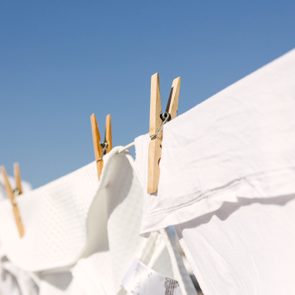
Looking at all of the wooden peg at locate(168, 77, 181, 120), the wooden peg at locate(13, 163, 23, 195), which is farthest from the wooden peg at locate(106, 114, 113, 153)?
the wooden peg at locate(13, 163, 23, 195)

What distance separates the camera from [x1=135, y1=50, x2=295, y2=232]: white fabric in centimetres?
59

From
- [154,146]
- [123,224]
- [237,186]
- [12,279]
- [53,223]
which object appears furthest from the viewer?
[12,279]

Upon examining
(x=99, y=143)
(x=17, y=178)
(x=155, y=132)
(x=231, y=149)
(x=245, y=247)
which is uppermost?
(x=17, y=178)

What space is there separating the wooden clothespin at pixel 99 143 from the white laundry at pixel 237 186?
0.75ft

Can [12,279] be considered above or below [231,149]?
above

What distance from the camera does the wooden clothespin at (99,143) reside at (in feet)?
3.26

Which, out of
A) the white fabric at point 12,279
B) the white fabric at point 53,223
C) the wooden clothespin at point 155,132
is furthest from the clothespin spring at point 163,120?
the white fabric at point 12,279

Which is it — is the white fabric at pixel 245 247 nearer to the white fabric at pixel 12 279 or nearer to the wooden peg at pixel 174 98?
the wooden peg at pixel 174 98

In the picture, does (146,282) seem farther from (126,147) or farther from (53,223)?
(53,223)

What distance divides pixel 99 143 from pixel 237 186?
43 centimetres

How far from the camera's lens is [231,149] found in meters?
0.65

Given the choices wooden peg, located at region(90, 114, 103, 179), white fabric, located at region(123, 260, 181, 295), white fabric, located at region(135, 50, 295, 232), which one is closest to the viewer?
white fabric, located at region(135, 50, 295, 232)

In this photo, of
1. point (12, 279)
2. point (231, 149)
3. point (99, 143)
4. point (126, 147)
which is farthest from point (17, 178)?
point (231, 149)

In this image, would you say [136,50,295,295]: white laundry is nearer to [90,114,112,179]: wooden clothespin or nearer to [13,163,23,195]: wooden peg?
[90,114,112,179]: wooden clothespin
